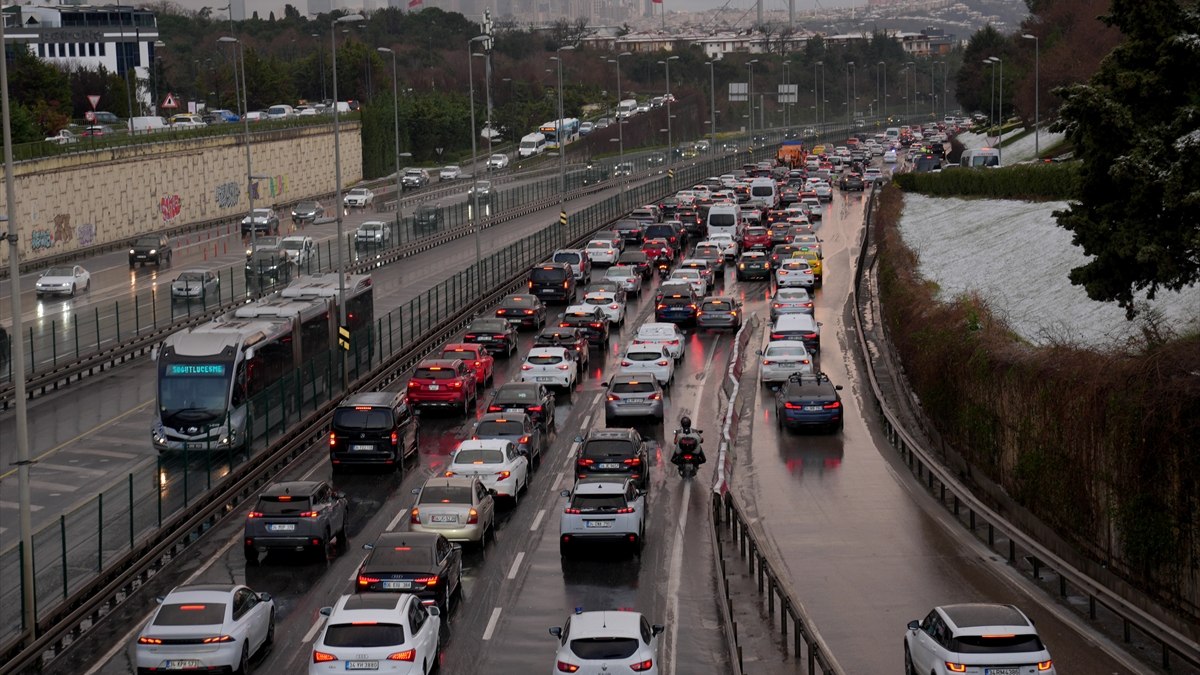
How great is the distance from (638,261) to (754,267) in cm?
495

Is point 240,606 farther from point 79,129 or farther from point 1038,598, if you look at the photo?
point 79,129

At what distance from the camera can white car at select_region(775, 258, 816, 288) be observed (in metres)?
62.9

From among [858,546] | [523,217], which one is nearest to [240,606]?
[858,546]

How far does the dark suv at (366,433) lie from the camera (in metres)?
34.6

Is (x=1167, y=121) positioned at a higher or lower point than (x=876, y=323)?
higher

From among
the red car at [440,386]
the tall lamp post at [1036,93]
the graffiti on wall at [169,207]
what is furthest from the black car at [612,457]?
the graffiti on wall at [169,207]

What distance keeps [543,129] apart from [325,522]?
142 meters

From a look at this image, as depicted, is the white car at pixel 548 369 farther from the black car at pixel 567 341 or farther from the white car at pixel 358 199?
the white car at pixel 358 199

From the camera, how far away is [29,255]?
76.9 meters

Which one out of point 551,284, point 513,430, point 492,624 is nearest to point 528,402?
point 513,430

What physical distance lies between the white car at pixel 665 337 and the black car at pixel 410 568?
2331cm

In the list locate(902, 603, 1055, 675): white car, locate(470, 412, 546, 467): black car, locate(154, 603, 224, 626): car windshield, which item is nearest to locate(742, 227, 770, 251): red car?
locate(470, 412, 546, 467): black car

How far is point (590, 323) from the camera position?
51.9 m

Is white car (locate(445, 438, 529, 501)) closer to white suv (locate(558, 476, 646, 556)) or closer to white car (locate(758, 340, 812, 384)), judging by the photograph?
white suv (locate(558, 476, 646, 556))
